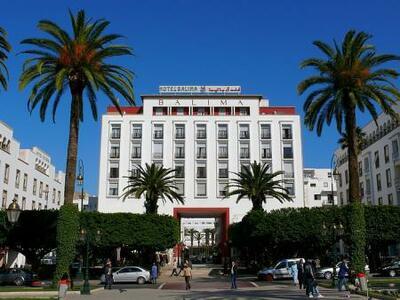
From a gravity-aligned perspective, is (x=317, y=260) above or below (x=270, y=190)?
below

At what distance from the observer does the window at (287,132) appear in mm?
83250

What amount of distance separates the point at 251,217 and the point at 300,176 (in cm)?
3214

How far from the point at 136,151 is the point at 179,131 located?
25.7 feet

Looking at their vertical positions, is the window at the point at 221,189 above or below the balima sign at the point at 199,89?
below

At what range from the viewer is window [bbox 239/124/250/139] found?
8362cm

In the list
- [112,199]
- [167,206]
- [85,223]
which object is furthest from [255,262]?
[112,199]

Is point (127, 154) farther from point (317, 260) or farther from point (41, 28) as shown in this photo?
point (41, 28)

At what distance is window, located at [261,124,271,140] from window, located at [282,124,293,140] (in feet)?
7.56

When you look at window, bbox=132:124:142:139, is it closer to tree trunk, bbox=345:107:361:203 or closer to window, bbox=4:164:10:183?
window, bbox=4:164:10:183

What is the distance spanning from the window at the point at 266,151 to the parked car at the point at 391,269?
4020cm

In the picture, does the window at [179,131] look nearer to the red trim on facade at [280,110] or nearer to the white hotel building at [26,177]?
the red trim on facade at [280,110]

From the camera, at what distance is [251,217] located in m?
51.1

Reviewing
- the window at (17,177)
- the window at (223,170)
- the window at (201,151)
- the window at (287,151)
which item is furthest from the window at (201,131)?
the window at (17,177)

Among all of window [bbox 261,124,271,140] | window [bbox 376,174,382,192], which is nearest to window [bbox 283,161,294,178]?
window [bbox 261,124,271,140]
